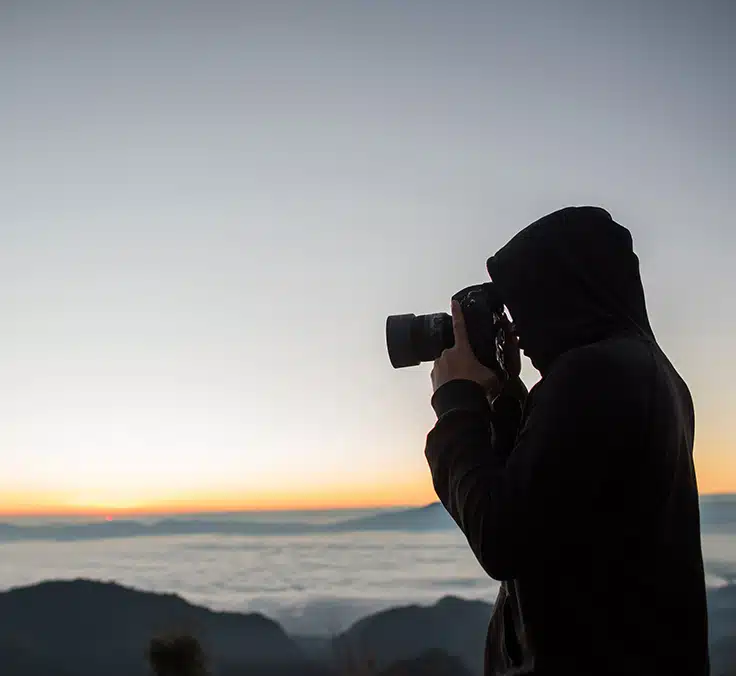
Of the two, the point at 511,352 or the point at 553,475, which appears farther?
the point at 511,352

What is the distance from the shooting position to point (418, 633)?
4.51 m

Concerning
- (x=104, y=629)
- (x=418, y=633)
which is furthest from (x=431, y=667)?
(x=104, y=629)

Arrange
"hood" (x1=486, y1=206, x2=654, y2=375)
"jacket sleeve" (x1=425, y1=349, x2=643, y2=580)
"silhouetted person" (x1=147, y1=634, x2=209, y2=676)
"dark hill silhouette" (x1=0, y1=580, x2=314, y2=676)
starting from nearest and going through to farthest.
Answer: "jacket sleeve" (x1=425, y1=349, x2=643, y2=580) < "hood" (x1=486, y1=206, x2=654, y2=375) < "silhouetted person" (x1=147, y1=634, x2=209, y2=676) < "dark hill silhouette" (x1=0, y1=580, x2=314, y2=676)

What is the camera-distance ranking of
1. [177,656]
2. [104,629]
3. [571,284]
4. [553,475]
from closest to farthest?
[553,475] < [571,284] < [177,656] < [104,629]

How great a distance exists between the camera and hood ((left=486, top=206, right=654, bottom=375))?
1.10m

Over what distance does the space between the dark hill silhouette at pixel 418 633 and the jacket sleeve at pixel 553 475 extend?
2982 mm

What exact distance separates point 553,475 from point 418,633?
383cm

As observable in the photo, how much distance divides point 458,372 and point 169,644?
3167 millimetres

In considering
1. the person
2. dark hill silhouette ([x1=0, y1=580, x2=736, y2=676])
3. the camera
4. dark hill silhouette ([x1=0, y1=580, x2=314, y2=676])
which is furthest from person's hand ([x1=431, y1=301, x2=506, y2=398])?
dark hill silhouette ([x1=0, y1=580, x2=314, y2=676])

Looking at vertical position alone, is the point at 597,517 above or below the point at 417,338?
below

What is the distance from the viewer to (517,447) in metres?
1.00

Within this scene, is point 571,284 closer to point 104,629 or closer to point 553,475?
point 553,475

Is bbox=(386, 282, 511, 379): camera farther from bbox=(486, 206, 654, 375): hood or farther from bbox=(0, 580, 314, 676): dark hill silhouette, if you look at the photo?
bbox=(0, 580, 314, 676): dark hill silhouette

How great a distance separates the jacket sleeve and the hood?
108mm
